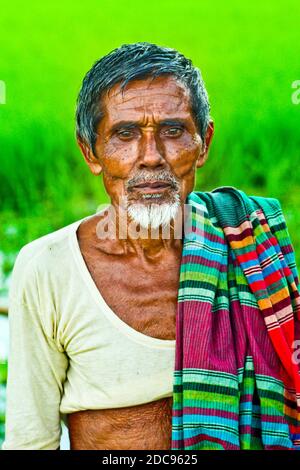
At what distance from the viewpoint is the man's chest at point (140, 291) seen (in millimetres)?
2486

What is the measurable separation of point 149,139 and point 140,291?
0.49 meters

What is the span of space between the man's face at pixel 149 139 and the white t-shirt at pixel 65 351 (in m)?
0.30

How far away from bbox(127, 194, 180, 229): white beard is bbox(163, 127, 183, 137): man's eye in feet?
0.61

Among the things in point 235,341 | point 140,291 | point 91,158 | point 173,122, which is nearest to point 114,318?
point 140,291

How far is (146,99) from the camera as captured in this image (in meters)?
2.37

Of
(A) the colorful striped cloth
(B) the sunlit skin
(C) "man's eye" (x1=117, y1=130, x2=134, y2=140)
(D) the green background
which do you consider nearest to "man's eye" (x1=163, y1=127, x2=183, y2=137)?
(B) the sunlit skin

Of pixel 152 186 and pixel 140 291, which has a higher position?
pixel 152 186

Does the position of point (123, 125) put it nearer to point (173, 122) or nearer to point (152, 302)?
point (173, 122)

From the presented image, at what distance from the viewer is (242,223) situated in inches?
100

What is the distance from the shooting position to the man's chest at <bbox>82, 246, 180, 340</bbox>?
97.9 inches

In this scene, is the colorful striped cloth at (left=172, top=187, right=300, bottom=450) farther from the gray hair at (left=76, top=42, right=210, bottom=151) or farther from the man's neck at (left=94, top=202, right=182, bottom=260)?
the gray hair at (left=76, top=42, right=210, bottom=151)

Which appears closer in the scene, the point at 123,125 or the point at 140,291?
the point at 123,125

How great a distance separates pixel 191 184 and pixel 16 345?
75 centimetres

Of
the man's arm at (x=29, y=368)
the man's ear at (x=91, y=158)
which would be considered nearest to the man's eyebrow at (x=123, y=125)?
Result: the man's ear at (x=91, y=158)
